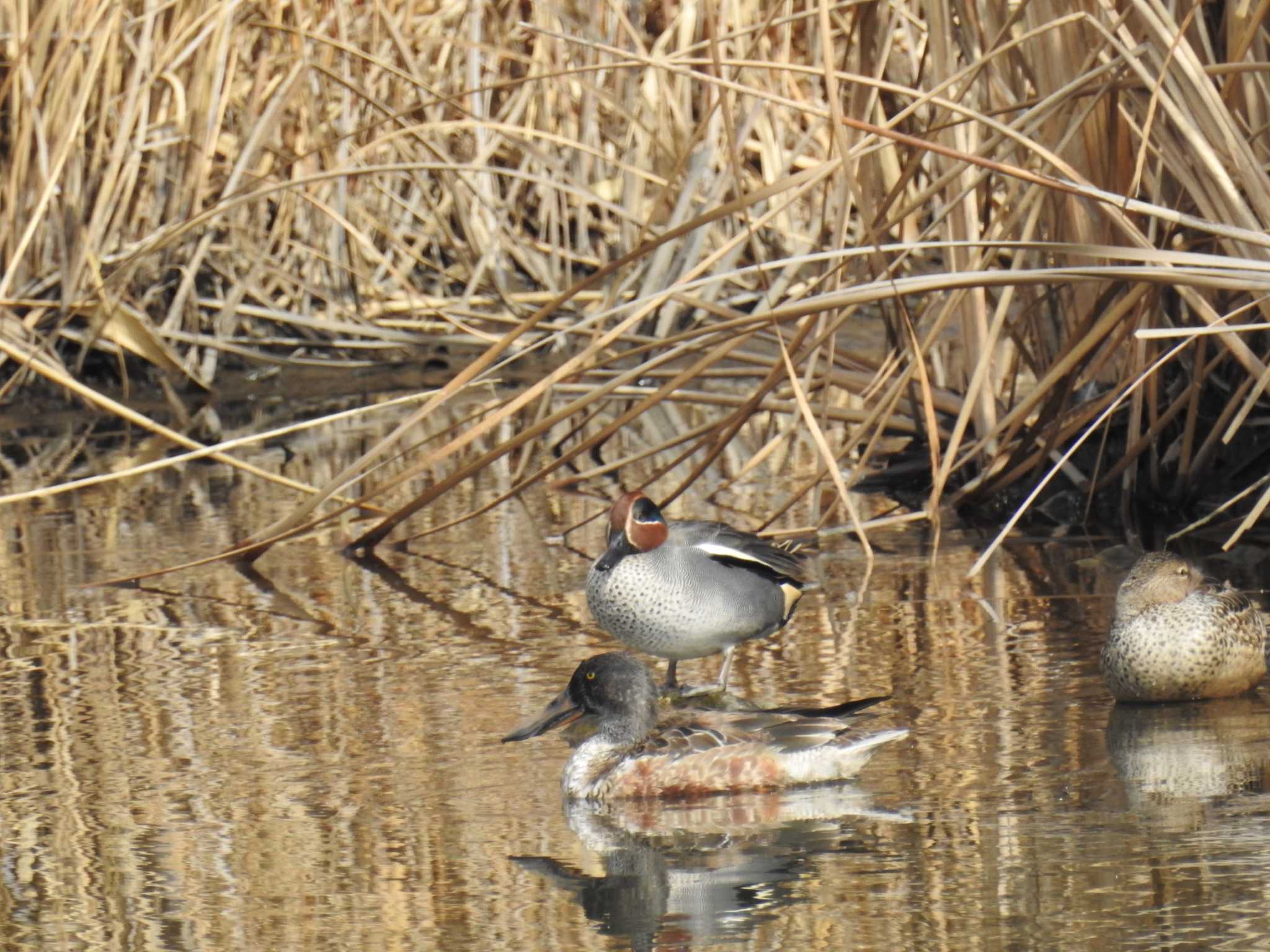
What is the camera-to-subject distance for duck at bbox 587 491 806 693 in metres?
4.68

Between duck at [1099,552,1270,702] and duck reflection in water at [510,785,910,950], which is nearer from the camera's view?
duck reflection in water at [510,785,910,950]

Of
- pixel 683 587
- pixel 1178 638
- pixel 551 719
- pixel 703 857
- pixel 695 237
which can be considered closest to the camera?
pixel 703 857

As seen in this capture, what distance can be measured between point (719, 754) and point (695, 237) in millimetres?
7081

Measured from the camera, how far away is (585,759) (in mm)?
3869

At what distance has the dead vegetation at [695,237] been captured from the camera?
4.73 m

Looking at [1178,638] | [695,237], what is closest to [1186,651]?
[1178,638]

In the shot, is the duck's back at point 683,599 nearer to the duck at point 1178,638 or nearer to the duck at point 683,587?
the duck at point 683,587

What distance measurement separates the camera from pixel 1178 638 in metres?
4.27

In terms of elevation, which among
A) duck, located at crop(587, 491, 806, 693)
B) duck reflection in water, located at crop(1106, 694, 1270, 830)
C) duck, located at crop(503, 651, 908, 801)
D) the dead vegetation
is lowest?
duck reflection in water, located at crop(1106, 694, 1270, 830)

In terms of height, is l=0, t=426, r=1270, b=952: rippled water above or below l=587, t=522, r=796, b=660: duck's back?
below

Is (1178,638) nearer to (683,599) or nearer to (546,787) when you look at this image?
(683,599)

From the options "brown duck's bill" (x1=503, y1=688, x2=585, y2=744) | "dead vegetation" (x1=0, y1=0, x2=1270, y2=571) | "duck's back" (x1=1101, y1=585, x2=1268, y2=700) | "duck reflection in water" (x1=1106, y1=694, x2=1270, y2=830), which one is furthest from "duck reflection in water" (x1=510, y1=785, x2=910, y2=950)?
"dead vegetation" (x1=0, y1=0, x2=1270, y2=571)

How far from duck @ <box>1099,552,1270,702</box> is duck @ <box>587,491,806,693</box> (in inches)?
31.1

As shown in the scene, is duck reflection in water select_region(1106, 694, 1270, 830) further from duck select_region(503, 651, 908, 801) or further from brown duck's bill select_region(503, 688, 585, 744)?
brown duck's bill select_region(503, 688, 585, 744)
